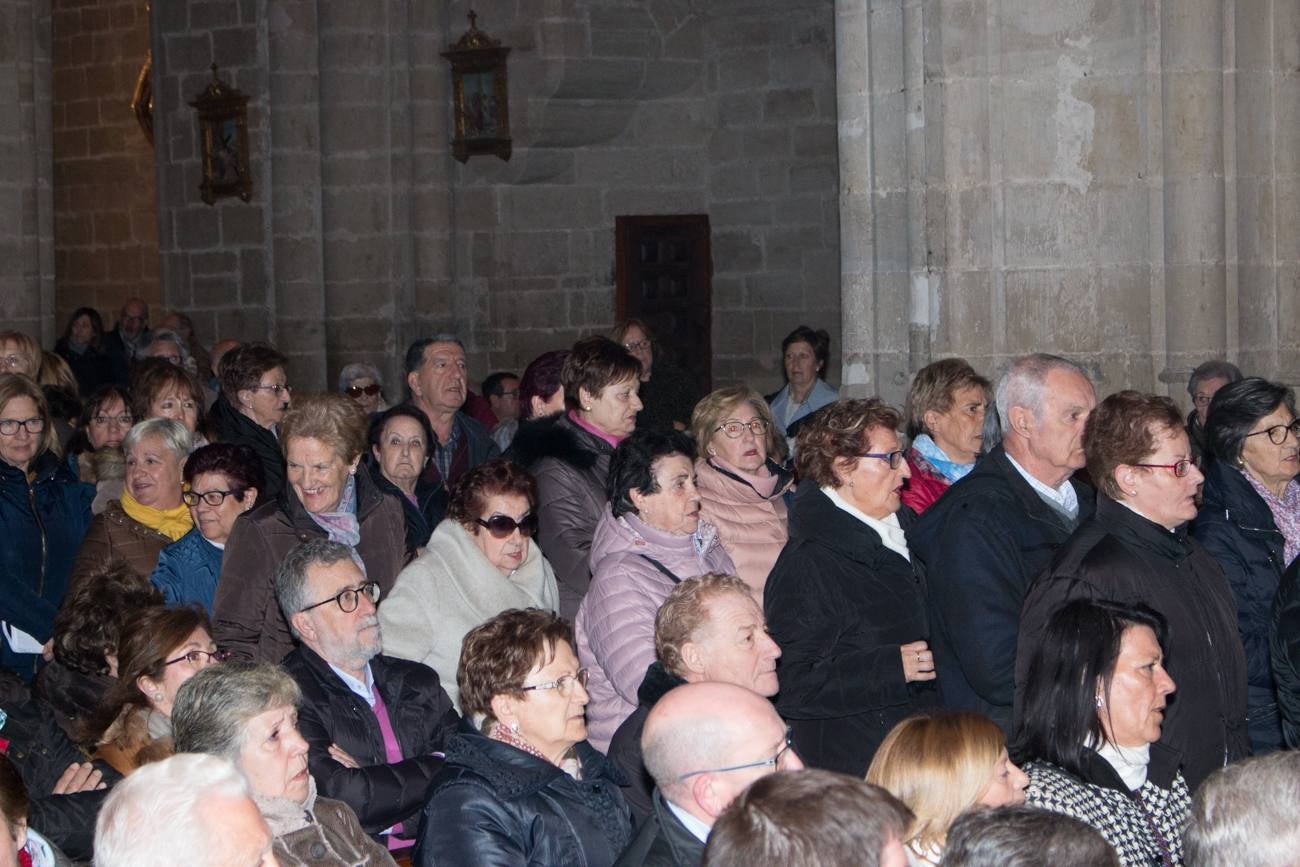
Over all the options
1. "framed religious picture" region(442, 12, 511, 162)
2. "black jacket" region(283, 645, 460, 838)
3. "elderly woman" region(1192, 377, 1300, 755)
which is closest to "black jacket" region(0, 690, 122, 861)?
"black jacket" region(283, 645, 460, 838)

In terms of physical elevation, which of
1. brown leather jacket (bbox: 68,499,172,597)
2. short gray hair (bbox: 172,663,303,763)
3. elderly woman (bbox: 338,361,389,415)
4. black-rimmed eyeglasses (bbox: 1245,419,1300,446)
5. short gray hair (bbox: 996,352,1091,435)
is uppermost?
short gray hair (bbox: 996,352,1091,435)

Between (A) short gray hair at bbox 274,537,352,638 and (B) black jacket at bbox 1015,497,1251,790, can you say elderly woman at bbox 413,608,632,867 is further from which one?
(B) black jacket at bbox 1015,497,1251,790

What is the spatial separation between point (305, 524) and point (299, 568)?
3.14 ft

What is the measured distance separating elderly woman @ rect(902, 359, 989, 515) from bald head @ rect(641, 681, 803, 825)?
A: 8.93 feet

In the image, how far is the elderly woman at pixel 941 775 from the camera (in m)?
3.38

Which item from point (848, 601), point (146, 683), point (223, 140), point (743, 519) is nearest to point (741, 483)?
point (743, 519)


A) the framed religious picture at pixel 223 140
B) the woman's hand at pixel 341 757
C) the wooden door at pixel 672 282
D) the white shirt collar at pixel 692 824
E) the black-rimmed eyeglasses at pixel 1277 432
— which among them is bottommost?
the woman's hand at pixel 341 757

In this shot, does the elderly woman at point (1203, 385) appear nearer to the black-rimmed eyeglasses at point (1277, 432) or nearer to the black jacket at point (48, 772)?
the black-rimmed eyeglasses at point (1277, 432)

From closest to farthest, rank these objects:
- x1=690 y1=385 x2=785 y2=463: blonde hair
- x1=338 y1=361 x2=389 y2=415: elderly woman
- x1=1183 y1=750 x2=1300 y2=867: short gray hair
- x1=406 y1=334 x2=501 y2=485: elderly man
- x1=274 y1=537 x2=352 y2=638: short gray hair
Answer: x1=1183 y1=750 x2=1300 y2=867: short gray hair, x1=274 y1=537 x2=352 y2=638: short gray hair, x1=690 y1=385 x2=785 y2=463: blonde hair, x1=406 y1=334 x2=501 y2=485: elderly man, x1=338 y1=361 x2=389 y2=415: elderly woman

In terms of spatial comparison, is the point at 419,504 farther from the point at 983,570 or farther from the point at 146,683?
the point at 983,570

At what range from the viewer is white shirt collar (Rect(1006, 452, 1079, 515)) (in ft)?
16.5

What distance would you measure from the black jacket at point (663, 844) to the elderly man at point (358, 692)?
1114 millimetres

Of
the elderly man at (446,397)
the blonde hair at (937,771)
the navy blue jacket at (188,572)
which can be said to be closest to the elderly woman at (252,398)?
the elderly man at (446,397)

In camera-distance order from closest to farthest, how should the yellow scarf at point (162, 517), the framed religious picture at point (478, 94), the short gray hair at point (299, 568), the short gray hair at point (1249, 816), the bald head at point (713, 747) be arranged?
the short gray hair at point (1249, 816), the bald head at point (713, 747), the short gray hair at point (299, 568), the yellow scarf at point (162, 517), the framed religious picture at point (478, 94)
